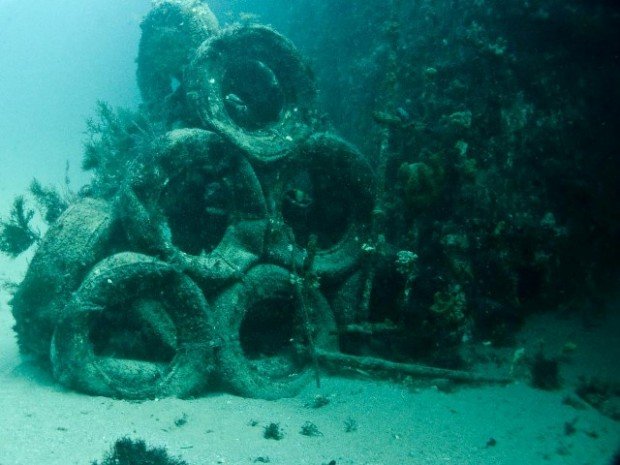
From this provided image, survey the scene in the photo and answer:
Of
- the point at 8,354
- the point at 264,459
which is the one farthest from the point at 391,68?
the point at 8,354

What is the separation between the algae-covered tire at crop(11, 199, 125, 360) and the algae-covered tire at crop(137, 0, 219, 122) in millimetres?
4378

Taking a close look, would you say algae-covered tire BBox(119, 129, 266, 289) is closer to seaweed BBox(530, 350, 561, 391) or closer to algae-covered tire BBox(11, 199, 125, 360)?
algae-covered tire BBox(11, 199, 125, 360)

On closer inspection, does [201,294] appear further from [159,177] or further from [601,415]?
[601,415]

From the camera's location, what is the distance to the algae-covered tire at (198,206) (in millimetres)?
5617

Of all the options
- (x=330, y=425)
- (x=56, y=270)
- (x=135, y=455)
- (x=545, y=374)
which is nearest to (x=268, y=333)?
(x=330, y=425)

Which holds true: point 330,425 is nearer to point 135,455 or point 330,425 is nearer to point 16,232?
point 135,455

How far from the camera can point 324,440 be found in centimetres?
438

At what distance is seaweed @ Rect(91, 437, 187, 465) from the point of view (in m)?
3.38

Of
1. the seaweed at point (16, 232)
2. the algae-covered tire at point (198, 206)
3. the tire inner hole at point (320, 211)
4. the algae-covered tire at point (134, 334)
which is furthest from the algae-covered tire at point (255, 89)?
the seaweed at point (16, 232)

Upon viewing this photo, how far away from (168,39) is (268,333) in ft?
24.8

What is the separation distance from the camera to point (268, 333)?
6.89m

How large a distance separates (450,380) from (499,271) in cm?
187

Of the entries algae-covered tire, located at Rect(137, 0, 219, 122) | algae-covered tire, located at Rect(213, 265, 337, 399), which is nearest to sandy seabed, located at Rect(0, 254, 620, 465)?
algae-covered tire, located at Rect(213, 265, 337, 399)

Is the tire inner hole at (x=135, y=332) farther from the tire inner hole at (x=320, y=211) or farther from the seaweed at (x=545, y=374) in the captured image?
the seaweed at (x=545, y=374)
